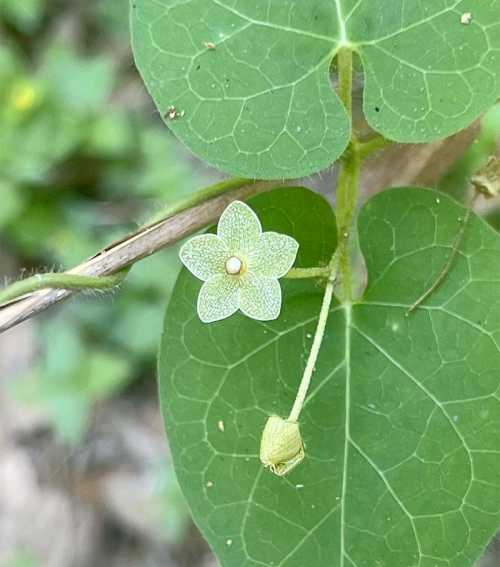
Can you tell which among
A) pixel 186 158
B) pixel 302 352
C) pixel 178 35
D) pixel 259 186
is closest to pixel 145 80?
pixel 178 35

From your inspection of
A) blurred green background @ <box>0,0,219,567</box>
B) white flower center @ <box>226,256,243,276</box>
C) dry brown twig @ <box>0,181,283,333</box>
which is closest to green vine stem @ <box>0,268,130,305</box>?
dry brown twig @ <box>0,181,283,333</box>

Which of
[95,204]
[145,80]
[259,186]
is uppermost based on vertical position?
[145,80]

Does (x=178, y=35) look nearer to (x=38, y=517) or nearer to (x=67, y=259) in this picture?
(x=67, y=259)

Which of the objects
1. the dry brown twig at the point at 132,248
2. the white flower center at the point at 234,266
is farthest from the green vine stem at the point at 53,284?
the white flower center at the point at 234,266

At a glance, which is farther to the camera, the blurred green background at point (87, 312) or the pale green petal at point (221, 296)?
the blurred green background at point (87, 312)

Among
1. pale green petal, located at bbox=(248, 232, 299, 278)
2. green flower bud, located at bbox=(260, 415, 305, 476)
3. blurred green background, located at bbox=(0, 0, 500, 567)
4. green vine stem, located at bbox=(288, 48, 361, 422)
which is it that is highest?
pale green petal, located at bbox=(248, 232, 299, 278)

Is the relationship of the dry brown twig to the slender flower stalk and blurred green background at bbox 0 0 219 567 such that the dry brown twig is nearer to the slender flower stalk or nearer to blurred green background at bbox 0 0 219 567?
the slender flower stalk

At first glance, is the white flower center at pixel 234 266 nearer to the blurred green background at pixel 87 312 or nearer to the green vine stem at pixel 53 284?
the green vine stem at pixel 53 284
